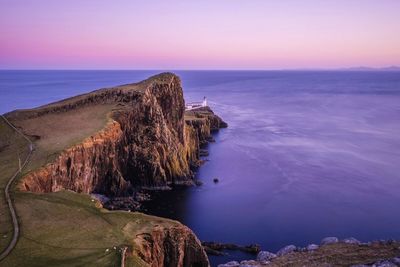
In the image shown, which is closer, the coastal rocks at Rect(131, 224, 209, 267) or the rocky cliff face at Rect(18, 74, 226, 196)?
the coastal rocks at Rect(131, 224, 209, 267)

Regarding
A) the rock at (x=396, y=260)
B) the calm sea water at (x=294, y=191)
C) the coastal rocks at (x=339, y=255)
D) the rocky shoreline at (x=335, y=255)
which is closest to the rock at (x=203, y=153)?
the calm sea water at (x=294, y=191)

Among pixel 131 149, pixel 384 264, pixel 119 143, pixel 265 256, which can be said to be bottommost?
pixel 265 256

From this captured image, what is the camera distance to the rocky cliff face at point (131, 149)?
6512cm

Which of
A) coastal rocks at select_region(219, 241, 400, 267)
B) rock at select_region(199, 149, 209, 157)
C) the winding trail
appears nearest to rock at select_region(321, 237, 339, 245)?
coastal rocks at select_region(219, 241, 400, 267)

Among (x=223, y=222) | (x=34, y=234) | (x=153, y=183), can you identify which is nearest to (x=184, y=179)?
(x=153, y=183)

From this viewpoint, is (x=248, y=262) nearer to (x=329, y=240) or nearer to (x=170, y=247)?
(x=170, y=247)

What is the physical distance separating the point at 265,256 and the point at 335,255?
8.55 meters

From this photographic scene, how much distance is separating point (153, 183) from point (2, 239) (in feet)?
150

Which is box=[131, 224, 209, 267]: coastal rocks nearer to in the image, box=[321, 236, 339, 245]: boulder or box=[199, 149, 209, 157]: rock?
box=[321, 236, 339, 245]: boulder

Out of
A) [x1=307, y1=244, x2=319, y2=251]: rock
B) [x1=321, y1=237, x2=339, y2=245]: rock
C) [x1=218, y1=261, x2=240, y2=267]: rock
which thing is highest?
[x1=321, y1=237, x2=339, y2=245]: rock

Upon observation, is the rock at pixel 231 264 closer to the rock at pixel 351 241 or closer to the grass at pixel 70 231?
the grass at pixel 70 231

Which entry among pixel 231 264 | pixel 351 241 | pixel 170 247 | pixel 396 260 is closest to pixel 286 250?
pixel 231 264

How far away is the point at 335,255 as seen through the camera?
5050cm

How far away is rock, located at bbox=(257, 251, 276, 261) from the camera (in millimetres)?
52388
